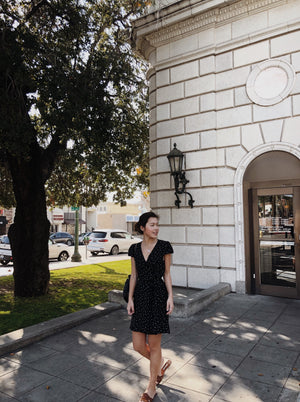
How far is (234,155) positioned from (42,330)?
5.41 meters

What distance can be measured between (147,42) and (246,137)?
4036 millimetres

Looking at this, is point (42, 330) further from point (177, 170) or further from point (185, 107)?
point (185, 107)

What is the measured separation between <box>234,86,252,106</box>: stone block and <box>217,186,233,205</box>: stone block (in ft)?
6.54

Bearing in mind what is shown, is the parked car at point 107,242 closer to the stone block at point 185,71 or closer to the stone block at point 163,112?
the stone block at point 163,112

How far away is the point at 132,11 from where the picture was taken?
9.99 metres

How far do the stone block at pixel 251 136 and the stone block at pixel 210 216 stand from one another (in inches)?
64.1

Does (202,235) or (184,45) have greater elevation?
(184,45)

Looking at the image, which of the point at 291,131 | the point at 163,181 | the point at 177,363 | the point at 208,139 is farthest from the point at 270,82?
the point at 177,363

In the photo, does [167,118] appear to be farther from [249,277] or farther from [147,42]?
[249,277]

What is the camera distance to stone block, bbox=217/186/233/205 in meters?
7.48

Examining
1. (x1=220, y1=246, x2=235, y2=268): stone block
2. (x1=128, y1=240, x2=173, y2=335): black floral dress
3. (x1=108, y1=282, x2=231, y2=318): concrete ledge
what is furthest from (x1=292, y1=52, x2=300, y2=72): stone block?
(x1=128, y1=240, x2=173, y2=335): black floral dress

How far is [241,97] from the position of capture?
294 inches

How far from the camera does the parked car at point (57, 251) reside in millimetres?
18750

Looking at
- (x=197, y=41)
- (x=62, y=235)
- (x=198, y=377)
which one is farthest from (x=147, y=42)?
(x=62, y=235)
